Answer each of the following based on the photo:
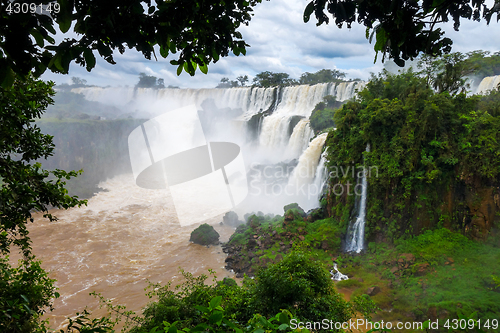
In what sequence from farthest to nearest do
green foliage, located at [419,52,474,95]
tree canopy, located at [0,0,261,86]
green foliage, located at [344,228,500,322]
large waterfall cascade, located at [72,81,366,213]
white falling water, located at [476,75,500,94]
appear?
large waterfall cascade, located at [72,81,366,213] < white falling water, located at [476,75,500,94] < green foliage, located at [419,52,474,95] < green foliage, located at [344,228,500,322] < tree canopy, located at [0,0,261,86]

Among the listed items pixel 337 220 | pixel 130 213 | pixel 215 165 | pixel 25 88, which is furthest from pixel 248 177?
pixel 25 88

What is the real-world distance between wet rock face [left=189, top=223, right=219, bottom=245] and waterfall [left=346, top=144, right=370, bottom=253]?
226 inches

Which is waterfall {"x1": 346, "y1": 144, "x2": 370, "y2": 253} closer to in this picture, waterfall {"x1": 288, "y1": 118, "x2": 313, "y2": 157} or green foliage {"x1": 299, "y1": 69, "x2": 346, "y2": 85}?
waterfall {"x1": 288, "y1": 118, "x2": 313, "y2": 157}

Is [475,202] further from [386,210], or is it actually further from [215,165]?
[215,165]

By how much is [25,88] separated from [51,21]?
Result: 2846 millimetres

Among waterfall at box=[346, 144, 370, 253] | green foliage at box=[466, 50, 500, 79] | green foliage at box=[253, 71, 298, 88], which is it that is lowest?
waterfall at box=[346, 144, 370, 253]

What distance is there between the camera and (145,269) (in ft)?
33.0

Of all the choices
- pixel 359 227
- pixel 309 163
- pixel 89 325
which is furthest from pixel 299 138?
pixel 89 325

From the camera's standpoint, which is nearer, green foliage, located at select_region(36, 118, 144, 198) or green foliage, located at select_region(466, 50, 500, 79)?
green foliage, located at select_region(466, 50, 500, 79)

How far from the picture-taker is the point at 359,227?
31.6 feet

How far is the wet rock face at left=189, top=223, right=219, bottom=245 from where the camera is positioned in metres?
11.9

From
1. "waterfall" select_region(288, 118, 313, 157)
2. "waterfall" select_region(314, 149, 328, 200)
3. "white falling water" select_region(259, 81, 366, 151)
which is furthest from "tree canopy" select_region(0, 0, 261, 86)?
"white falling water" select_region(259, 81, 366, 151)

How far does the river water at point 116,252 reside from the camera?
8727 millimetres

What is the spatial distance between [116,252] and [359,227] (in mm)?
10062
